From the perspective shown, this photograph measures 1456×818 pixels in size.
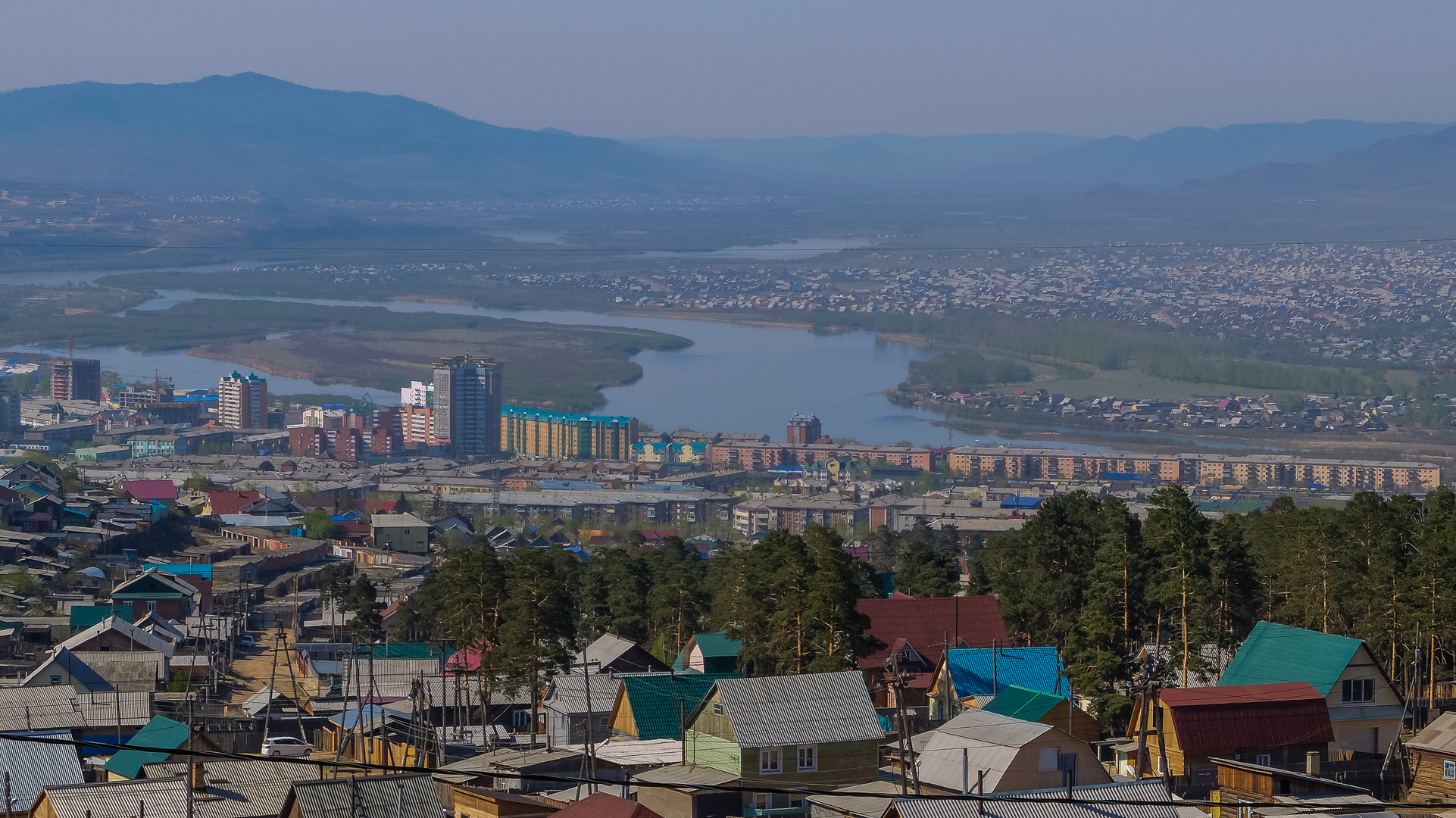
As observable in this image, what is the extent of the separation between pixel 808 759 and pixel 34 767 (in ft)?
9.58

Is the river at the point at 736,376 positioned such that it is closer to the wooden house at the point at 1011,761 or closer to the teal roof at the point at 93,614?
the teal roof at the point at 93,614

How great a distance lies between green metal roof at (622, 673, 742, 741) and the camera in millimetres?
9281

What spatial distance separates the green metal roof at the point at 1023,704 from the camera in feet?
28.9

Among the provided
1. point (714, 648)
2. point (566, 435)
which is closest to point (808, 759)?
point (714, 648)

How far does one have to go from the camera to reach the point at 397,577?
23.4 m

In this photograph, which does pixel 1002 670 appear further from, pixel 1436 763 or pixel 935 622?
pixel 1436 763

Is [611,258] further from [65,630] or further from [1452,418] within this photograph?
[65,630]

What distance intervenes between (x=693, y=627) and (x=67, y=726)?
208 inches

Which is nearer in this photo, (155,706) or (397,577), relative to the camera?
(155,706)

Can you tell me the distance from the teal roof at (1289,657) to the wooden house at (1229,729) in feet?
1.34

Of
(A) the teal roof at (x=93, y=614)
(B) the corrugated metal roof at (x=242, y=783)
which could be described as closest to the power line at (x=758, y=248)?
(A) the teal roof at (x=93, y=614)

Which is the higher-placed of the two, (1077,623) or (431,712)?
(1077,623)

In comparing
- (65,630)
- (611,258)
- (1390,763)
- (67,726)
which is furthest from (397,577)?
(611,258)

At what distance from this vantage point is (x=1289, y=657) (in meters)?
8.91
